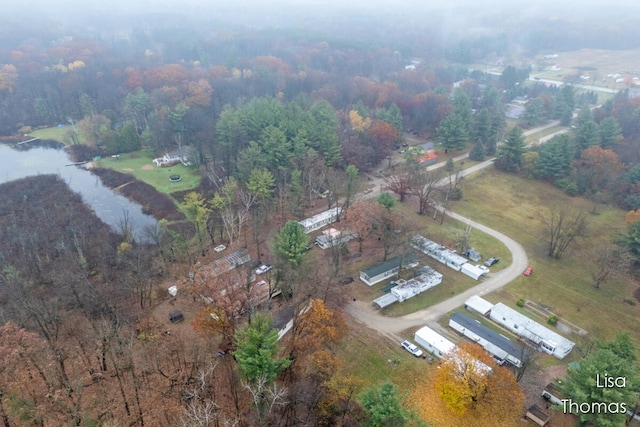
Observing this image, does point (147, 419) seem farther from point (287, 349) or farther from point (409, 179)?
point (409, 179)

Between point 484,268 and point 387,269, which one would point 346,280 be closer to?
point 387,269

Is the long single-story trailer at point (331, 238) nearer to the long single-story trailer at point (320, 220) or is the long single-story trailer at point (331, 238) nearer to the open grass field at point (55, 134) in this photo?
the long single-story trailer at point (320, 220)

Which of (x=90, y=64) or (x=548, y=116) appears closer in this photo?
(x=548, y=116)

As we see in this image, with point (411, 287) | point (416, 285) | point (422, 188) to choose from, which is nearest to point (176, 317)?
point (411, 287)

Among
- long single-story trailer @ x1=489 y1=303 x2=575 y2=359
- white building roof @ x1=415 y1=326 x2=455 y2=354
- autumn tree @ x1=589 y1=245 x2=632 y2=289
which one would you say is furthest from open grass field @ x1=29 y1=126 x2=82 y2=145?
autumn tree @ x1=589 y1=245 x2=632 y2=289

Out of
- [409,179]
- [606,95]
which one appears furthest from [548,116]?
[409,179]

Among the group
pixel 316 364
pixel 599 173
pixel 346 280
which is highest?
pixel 316 364

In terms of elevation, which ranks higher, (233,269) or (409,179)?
(409,179)
